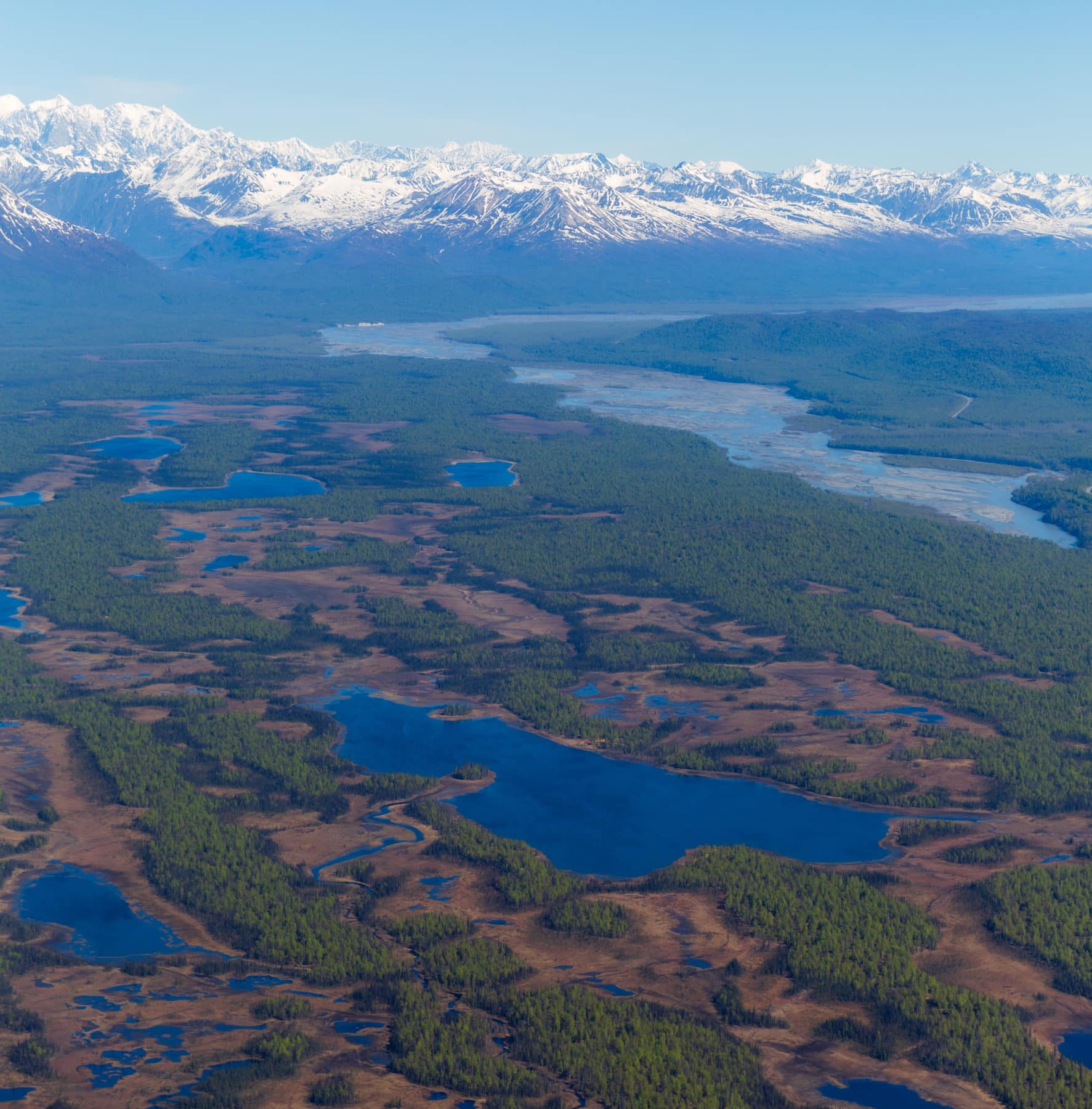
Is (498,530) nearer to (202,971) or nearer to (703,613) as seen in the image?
(703,613)

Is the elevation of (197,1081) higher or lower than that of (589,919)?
lower

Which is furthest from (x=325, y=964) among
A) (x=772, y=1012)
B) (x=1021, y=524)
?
(x=1021, y=524)

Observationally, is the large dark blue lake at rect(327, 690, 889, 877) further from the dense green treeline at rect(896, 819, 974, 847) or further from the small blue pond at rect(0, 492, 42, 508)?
the small blue pond at rect(0, 492, 42, 508)

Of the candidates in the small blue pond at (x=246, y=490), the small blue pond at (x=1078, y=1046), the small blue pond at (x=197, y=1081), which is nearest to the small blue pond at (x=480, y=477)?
the small blue pond at (x=246, y=490)

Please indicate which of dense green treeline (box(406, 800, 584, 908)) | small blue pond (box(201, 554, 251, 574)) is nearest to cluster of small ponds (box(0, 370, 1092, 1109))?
dense green treeline (box(406, 800, 584, 908))

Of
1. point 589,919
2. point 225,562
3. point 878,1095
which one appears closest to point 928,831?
point 589,919

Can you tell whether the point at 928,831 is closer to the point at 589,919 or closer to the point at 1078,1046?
the point at 1078,1046
